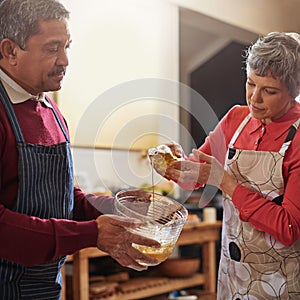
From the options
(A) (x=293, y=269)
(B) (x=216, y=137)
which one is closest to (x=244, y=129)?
(B) (x=216, y=137)

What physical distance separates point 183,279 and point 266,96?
1794mm

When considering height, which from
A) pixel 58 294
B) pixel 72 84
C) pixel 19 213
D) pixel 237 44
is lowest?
pixel 58 294

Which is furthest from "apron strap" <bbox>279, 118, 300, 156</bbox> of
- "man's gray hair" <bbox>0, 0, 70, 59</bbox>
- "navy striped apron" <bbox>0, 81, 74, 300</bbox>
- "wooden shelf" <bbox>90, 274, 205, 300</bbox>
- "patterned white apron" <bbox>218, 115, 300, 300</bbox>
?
"wooden shelf" <bbox>90, 274, 205, 300</bbox>

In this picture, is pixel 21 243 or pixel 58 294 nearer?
pixel 21 243

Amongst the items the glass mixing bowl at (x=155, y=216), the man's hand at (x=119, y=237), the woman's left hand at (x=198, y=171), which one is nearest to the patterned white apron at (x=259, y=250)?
the woman's left hand at (x=198, y=171)

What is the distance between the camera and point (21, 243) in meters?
1.21

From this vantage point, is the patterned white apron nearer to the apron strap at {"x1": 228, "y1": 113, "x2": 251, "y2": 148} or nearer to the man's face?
the apron strap at {"x1": 228, "y1": 113, "x2": 251, "y2": 148}

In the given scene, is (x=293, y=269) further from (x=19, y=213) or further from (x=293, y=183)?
(x=19, y=213)

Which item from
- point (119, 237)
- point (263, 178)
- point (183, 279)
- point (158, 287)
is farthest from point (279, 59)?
point (183, 279)

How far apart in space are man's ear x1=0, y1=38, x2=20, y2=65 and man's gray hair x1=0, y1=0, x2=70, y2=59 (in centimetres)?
1

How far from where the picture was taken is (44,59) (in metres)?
1.33

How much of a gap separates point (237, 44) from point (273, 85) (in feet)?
11.2

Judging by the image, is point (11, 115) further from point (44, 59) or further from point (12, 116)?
point (44, 59)

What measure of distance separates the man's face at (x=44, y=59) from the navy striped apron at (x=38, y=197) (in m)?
0.07
